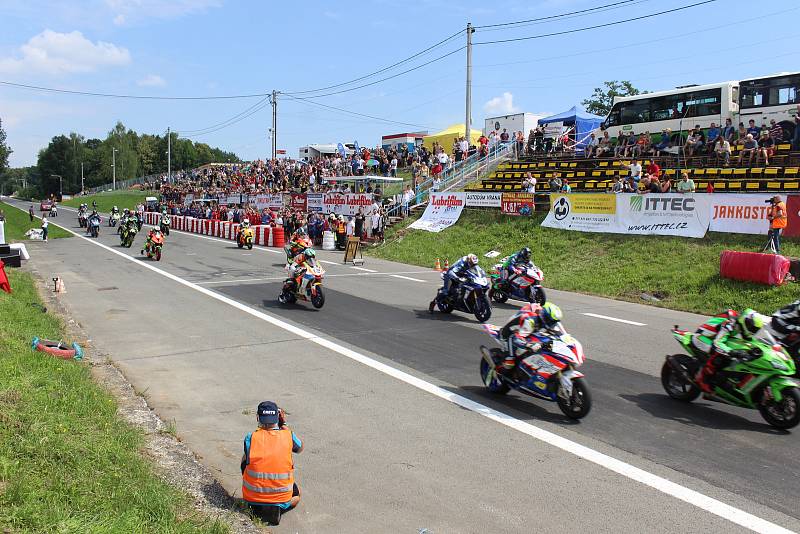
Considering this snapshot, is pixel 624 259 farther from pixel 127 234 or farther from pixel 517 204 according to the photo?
pixel 127 234

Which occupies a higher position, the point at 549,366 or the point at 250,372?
the point at 549,366

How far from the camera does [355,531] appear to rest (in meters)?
4.74

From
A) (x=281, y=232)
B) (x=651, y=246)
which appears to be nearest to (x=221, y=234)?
(x=281, y=232)

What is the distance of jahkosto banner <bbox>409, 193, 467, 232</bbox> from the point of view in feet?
96.5

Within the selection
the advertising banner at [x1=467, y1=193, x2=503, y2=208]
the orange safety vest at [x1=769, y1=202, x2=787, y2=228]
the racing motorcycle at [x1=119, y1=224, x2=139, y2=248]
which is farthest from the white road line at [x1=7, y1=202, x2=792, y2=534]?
the racing motorcycle at [x1=119, y1=224, x2=139, y2=248]

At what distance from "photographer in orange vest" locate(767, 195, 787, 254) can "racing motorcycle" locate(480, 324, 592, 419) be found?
11.6 metres

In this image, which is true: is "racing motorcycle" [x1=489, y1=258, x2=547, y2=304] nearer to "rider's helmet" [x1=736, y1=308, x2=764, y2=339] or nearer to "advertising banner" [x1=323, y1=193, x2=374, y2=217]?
"rider's helmet" [x1=736, y1=308, x2=764, y2=339]

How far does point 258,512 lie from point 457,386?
13.6ft

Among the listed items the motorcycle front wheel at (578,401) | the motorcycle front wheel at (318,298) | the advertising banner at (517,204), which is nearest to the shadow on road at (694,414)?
the motorcycle front wheel at (578,401)

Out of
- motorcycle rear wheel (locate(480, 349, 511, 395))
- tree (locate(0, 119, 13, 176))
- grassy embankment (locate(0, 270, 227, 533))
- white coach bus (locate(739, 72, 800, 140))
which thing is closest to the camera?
grassy embankment (locate(0, 270, 227, 533))

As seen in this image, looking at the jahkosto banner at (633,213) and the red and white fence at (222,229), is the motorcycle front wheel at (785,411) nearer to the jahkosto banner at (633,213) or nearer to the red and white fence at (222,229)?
the jahkosto banner at (633,213)

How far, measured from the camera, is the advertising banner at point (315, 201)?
123ft

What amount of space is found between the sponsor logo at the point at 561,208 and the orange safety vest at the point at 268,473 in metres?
20.7

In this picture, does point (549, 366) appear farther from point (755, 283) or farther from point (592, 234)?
point (592, 234)
